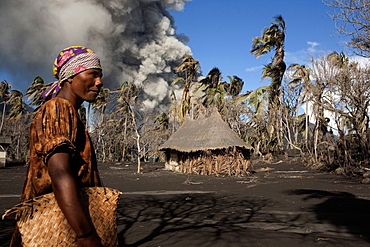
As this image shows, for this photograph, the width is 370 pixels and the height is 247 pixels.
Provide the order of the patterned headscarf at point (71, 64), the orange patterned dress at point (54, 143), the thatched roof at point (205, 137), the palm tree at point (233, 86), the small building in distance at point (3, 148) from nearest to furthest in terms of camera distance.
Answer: the orange patterned dress at point (54, 143)
the patterned headscarf at point (71, 64)
the thatched roof at point (205, 137)
the small building in distance at point (3, 148)
the palm tree at point (233, 86)

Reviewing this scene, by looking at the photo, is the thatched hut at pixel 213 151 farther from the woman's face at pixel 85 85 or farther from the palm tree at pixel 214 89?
the woman's face at pixel 85 85

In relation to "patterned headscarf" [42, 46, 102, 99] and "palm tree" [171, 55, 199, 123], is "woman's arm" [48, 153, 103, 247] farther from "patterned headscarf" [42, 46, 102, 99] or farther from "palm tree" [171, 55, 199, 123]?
"palm tree" [171, 55, 199, 123]

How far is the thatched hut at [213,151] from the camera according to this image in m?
19.6

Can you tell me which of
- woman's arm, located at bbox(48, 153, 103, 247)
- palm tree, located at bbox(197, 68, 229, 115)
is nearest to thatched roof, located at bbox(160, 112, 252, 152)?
palm tree, located at bbox(197, 68, 229, 115)

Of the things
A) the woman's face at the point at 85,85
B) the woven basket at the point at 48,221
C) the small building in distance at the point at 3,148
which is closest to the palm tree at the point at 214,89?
the small building in distance at the point at 3,148

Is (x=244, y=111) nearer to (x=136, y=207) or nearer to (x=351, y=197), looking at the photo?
(x=351, y=197)

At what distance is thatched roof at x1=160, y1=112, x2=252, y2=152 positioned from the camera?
19578 mm

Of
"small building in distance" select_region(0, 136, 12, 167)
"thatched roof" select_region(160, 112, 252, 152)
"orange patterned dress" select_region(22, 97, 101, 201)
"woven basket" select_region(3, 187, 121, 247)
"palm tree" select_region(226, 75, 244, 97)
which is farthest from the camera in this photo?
"palm tree" select_region(226, 75, 244, 97)

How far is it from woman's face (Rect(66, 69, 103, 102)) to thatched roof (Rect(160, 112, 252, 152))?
17732 mm

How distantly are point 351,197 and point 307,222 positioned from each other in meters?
4.51

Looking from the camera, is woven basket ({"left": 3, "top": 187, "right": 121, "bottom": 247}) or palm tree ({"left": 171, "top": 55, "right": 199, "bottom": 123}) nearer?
woven basket ({"left": 3, "top": 187, "right": 121, "bottom": 247})

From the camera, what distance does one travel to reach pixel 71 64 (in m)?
1.55

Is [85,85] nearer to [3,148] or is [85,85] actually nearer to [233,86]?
[3,148]

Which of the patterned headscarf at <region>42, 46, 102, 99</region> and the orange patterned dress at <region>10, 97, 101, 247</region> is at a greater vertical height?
the patterned headscarf at <region>42, 46, 102, 99</region>
